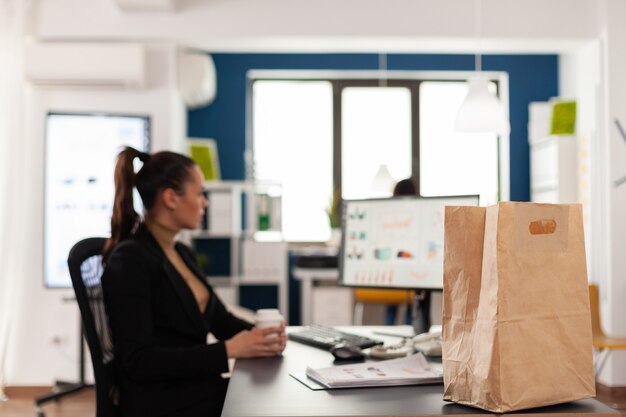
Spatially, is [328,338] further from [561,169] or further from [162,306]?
[561,169]

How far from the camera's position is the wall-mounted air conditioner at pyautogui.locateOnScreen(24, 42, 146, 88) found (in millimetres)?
4469

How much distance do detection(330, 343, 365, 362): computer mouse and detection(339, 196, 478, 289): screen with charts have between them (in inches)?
17.5

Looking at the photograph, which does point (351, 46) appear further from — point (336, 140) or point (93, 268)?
point (93, 268)

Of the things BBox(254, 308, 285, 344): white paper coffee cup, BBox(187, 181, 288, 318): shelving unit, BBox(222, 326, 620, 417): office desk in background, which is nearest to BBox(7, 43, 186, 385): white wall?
BBox(187, 181, 288, 318): shelving unit

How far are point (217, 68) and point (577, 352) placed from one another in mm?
5226

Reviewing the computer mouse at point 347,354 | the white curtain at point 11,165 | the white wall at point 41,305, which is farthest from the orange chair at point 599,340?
the white curtain at point 11,165

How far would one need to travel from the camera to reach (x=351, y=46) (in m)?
4.89

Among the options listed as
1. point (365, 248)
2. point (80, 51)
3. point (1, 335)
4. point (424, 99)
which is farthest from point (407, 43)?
point (1, 335)

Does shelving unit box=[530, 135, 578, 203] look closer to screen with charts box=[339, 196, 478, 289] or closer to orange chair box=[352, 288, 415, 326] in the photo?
orange chair box=[352, 288, 415, 326]

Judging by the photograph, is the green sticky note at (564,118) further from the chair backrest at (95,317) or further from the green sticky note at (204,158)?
the chair backrest at (95,317)

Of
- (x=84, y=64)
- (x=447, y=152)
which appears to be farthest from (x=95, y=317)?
(x=447, y=152)

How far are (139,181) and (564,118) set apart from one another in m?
4.04

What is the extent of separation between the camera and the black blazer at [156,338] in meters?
1.73

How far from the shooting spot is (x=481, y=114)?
3400mm
